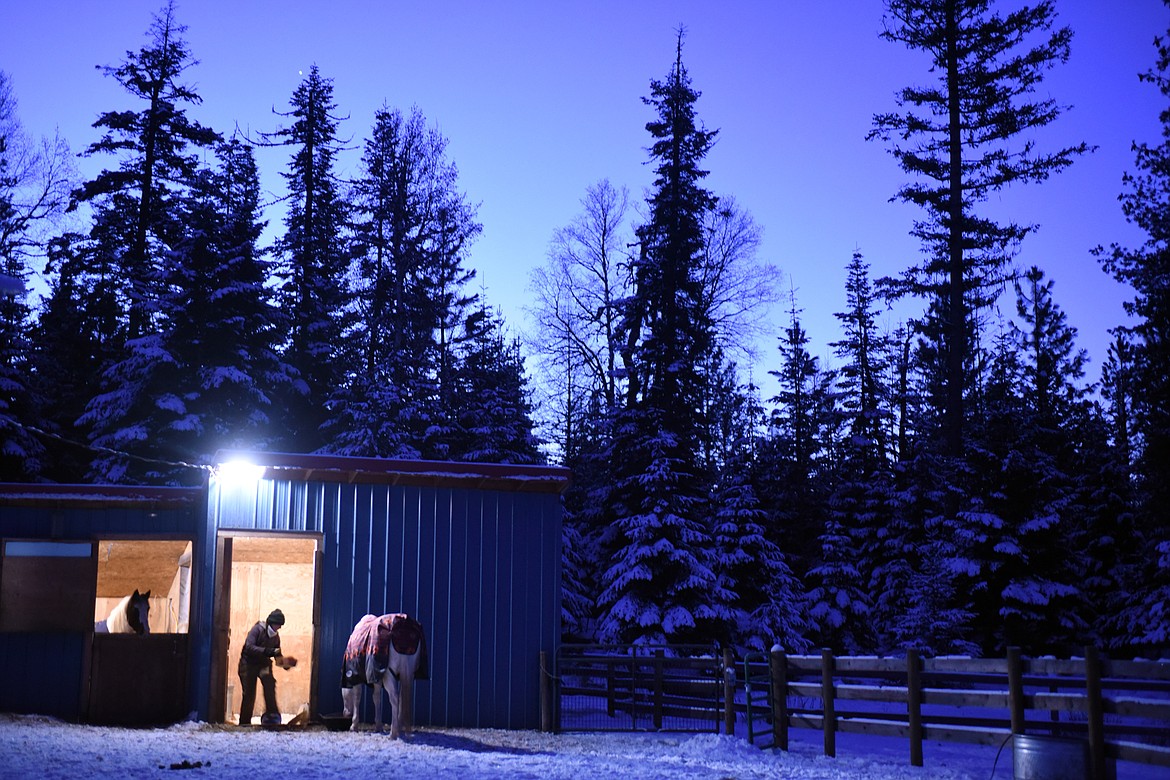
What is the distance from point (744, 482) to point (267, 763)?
2230 centimetres

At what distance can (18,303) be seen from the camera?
37.7m

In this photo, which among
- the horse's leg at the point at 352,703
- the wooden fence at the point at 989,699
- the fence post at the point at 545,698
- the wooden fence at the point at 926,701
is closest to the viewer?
the wooden fence at the point at 989,699

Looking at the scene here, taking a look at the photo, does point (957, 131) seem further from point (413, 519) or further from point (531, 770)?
point (531, 770)

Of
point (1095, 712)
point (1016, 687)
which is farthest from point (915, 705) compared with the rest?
point (1095, 712)

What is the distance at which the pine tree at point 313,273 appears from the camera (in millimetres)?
32034

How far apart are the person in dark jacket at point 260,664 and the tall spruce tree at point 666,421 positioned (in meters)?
13.1

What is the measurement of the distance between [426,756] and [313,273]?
2628 centimetres

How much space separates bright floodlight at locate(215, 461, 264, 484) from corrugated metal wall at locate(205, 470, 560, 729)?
3.5 inches

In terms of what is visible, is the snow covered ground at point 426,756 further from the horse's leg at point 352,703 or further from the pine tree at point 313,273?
the pine tree at point 313,273

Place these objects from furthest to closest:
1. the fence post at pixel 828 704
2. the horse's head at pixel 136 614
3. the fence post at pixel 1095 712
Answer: the horse's head at pixel 136 614, the fence post at pixel 828 704, the fence post at pixel 1095 712

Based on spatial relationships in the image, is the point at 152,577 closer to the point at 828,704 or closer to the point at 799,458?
the point at 828,704

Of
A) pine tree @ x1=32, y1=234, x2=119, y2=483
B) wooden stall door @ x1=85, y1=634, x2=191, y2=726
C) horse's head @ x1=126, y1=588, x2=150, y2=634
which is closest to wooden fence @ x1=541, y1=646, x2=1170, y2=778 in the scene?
wooden stall door @ x1=85, y1=634, x2=191, y2=726

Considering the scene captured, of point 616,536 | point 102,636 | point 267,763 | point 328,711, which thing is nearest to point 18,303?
point 616,536

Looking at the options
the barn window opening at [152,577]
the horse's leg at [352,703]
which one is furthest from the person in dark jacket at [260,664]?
the barn window opening at [152,577]
